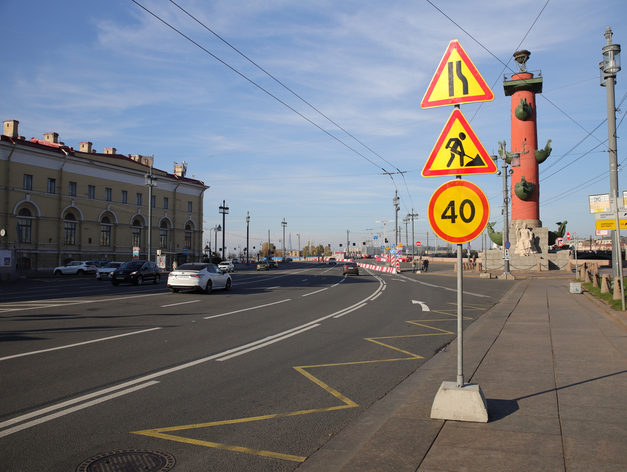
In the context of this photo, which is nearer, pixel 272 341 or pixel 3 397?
pixel 3 397

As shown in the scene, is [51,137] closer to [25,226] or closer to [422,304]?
[25,226]

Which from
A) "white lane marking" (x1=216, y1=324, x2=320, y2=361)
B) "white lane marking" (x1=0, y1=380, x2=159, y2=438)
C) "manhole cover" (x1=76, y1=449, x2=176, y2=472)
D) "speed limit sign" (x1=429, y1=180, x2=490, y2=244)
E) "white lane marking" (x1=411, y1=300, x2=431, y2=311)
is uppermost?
"speed limit sign" (x1=429, y1=180, x2=490, y2=244)

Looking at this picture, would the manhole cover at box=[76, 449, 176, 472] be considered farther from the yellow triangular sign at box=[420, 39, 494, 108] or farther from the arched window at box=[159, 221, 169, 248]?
the arched window at box=[159, 221, 169, 248]

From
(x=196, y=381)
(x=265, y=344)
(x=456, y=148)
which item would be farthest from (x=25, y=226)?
(x=456, y=148)

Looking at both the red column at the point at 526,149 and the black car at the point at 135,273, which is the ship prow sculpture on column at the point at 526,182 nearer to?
the red column at the point at 526,149

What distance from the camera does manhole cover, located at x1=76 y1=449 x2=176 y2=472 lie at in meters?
3.93

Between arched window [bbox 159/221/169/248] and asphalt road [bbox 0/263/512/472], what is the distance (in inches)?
2191

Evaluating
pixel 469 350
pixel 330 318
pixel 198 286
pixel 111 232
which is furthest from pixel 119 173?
pixel 469 350

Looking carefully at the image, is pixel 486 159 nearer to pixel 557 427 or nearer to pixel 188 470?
pixel 557 427

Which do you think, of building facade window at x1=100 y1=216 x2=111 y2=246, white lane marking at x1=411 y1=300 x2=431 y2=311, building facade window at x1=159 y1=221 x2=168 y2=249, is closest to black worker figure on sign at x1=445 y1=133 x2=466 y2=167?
white lane marking at x1=411 y1=300 x2=431 y2=311

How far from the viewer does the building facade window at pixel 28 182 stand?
50281 mm

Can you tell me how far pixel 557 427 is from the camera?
4.69 meters

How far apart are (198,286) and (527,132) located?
42011 mm

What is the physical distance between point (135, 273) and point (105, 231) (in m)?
34.5
